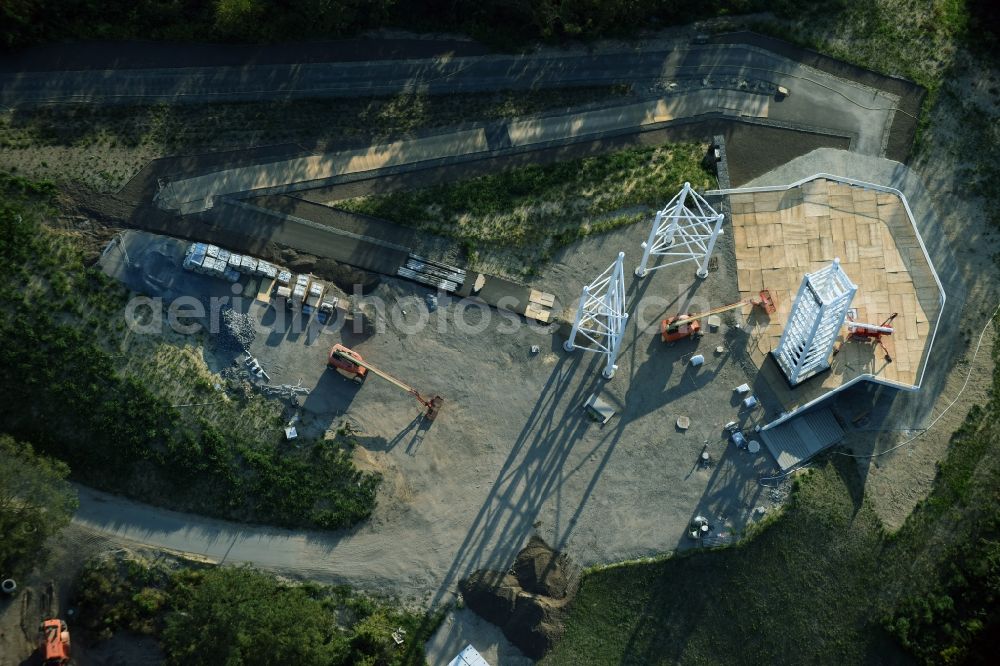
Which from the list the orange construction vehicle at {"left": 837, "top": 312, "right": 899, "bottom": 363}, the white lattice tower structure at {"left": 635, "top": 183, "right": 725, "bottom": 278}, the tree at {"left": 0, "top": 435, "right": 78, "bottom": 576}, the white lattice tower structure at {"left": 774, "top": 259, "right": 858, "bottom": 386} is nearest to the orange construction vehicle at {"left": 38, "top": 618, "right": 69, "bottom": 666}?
the tree at {"left": 0, "top": 435, "right": 78, "bottom": 576}

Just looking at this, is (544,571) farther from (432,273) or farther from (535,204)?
(535,204)

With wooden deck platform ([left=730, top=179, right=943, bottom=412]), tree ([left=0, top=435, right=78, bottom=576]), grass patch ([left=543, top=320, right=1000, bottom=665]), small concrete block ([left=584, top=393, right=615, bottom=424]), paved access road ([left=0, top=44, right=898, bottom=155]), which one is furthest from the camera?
paved access road ([left=0, top=44, right=898, bottom=155])

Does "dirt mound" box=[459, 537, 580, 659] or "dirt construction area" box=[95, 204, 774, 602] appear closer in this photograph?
"dirt mound" box=[459, 537, 580, 659]

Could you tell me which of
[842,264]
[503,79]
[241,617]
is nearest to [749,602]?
[842,264]

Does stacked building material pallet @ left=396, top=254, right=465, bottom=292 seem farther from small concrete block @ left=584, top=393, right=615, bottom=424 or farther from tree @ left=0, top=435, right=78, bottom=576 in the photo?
tree @ left=0, top=435, right=78, bottom=576

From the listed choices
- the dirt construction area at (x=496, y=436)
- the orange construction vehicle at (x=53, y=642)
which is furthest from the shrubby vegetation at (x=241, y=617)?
the dirt construction area at (x=496, y=436)
